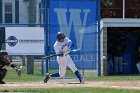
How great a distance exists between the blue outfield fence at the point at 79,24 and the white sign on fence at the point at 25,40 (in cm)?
82

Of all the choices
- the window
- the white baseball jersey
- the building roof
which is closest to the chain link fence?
the window

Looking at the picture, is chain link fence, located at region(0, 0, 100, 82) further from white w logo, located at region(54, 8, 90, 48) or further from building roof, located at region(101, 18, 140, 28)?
building roof, located at region(101, 18, 140, 28)

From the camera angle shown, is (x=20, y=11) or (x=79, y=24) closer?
(x=79, y=24)

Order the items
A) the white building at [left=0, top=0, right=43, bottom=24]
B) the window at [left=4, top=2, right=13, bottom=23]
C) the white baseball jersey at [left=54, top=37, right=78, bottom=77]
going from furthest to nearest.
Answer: the window at [left=4, top=2, right=13, bottom=23] → the white building at [left=0, top=0, right=43, bottom=24] → the white baseball jersey at [left=54, top=37, right=78, bottom=77]

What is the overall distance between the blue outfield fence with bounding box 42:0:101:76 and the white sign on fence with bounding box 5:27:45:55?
821 millimetres

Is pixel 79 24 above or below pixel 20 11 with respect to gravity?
below

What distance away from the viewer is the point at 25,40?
74.4 ft

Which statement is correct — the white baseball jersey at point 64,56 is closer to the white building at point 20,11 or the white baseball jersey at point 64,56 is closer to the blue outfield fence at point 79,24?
the blue outfield fence at point 79,24

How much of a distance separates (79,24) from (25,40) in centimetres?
270

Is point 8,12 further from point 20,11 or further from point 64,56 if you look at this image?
point 64,56

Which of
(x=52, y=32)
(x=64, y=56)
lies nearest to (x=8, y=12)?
(x=52, y=32)

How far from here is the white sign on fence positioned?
22.5 metres

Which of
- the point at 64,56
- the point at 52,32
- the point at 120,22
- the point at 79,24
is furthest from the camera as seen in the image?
the point at 120,22

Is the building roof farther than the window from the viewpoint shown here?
Yes
